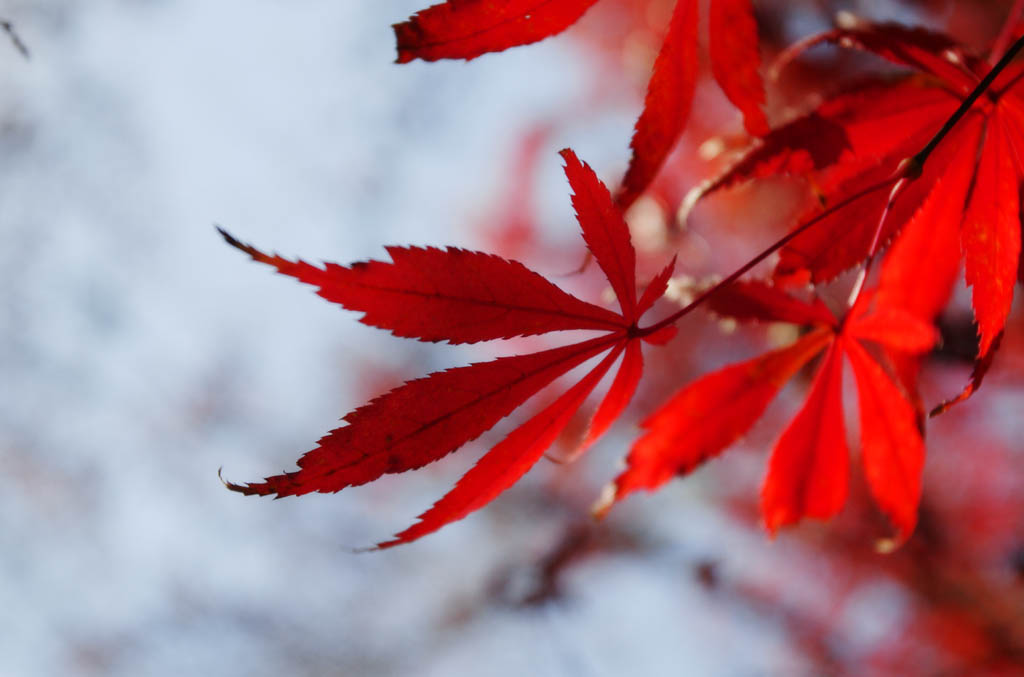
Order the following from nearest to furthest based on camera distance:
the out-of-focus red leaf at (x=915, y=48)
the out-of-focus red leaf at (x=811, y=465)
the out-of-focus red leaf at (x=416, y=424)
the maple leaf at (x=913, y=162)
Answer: the out-of-focus red leaf at (x=416, y=424) < the maple leaf at (x=913, y=162) < the out-of-focus red leaf at (x=915, y=48) < the out-of-focus red leaf at (x=811, y=465)

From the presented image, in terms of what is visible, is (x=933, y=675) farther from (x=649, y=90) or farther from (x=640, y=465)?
(x=649, y=90)

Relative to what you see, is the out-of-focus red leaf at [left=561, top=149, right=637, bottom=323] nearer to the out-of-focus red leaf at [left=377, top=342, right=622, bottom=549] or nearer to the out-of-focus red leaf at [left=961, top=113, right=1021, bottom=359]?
the out-of-focus red leaf at [left=377, top=342, right=622, bottom=549]

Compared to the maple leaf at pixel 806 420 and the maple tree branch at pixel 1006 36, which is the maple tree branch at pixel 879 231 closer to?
the maple leaf at pixel 806 420

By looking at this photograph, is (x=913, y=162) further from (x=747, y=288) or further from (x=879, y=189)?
(x=747, y=288)

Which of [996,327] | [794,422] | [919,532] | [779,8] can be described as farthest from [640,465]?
[919,532]

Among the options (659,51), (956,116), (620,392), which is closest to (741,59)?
(659,51)

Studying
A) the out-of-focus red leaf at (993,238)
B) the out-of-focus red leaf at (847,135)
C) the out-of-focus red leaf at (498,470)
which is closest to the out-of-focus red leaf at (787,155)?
the out-of-focus red leaf at (847,135)
